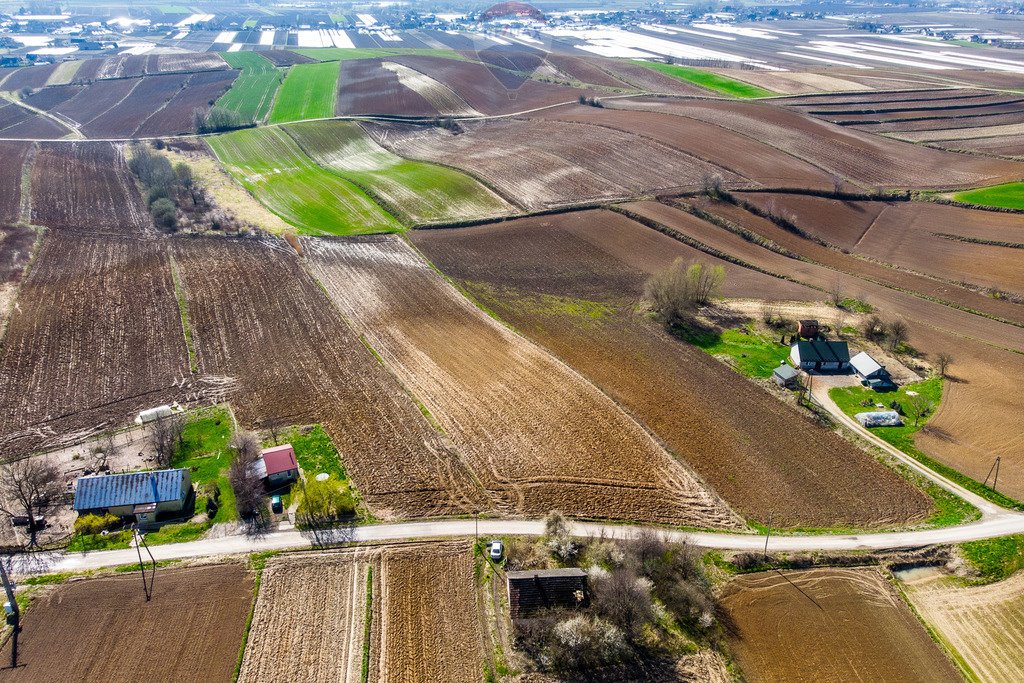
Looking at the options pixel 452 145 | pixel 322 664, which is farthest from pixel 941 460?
pixel 452 145

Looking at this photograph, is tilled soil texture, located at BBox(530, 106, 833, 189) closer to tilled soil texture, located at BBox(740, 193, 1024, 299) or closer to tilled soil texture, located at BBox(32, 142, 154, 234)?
tilled soil texture, located at BBox(740, 193, 1024, 299)

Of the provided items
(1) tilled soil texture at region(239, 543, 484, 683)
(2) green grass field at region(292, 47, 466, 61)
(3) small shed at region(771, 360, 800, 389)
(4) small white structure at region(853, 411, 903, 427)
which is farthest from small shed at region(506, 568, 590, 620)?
(2) green grass field at region(292, 47, 466, 61)

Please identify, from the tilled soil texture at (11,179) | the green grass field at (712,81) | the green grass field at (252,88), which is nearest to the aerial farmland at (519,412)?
the tilled soil texture at (11,179)

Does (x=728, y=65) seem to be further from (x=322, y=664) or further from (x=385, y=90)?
(x=322, y=664)

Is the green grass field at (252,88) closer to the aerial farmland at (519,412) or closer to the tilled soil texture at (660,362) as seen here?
the aerial farmland at (519,412)

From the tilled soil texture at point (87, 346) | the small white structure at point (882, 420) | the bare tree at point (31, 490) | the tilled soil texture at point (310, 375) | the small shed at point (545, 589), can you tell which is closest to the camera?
the small shed at point (545, 589)
